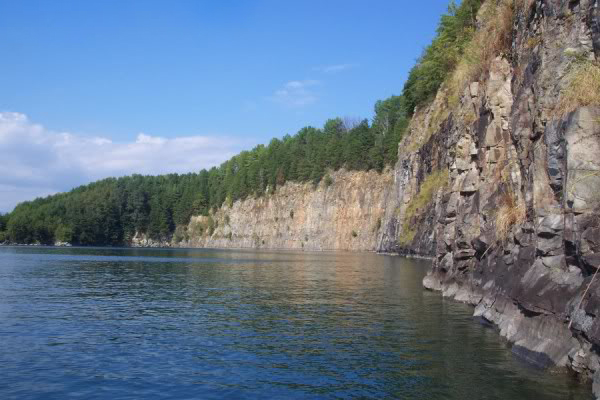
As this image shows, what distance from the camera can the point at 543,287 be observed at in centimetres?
1680

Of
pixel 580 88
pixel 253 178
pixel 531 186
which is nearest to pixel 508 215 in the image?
pixel 531 186

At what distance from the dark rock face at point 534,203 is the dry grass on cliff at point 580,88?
1.18ft

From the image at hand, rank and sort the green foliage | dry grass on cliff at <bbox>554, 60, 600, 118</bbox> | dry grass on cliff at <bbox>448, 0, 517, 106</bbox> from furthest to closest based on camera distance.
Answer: the green foliage
dry grass on cliff at <bbox>448, 0, 517, 106</bbox>
dry grass on cliff at <bbox>554, 60, 600, 118</bbox>

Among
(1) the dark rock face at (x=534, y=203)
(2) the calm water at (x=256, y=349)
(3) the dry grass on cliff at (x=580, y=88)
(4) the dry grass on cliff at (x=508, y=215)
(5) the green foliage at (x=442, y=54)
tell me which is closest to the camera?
(2) the calm water at (x=256, y=349)


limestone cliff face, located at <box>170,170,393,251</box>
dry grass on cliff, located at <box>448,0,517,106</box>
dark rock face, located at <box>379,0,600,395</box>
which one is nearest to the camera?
dark rock face, located at <box>379,0,600,395</box>

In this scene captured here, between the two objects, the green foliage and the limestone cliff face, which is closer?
the green foliage

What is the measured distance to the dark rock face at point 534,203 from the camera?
15.1 meters

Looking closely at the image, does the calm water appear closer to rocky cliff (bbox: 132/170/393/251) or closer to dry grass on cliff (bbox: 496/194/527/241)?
dry grass on cliff (bbox: 496/194/527/241)

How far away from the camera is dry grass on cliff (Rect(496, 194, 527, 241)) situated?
74.1ft

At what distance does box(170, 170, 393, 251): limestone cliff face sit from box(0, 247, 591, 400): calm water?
3528 inches

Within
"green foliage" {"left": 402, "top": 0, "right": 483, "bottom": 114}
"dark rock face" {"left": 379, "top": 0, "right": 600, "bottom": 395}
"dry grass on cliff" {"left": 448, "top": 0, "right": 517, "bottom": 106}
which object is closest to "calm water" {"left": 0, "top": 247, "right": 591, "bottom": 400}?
"dark rock face" {"left": 379, "top": 0, "right": 600, "bottom": 395}

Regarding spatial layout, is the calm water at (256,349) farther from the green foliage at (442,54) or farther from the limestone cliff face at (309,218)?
the limestone cliff face at (309,218)

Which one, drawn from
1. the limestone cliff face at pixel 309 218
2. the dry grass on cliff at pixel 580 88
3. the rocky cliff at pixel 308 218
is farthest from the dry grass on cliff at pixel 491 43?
the limestone cliff face at pixel 309 218

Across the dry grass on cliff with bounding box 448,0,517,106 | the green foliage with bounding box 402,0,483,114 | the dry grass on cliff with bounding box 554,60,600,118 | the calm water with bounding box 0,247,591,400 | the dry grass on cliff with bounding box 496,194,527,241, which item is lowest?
the calm water with bounding box 0,247,591,400
